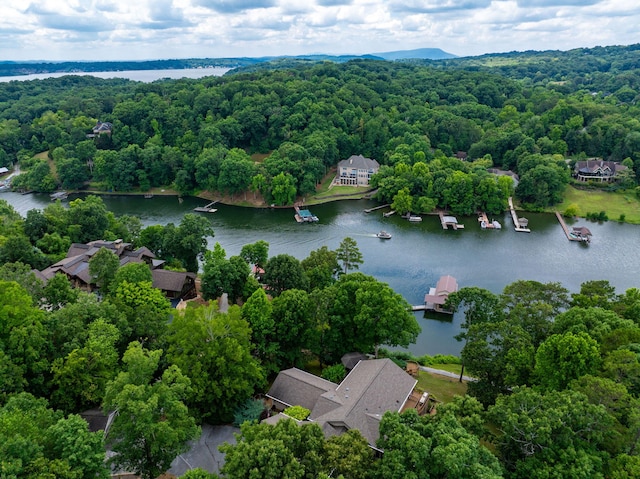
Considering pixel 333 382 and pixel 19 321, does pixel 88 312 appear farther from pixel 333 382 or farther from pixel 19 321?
pixel 333 382

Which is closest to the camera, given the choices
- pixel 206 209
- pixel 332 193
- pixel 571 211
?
pixel 571 211

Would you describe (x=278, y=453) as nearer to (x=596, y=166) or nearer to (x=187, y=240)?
(x=187, y=240)

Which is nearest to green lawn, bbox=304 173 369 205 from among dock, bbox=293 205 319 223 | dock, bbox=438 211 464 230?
dock, bbox=293 205 319 223

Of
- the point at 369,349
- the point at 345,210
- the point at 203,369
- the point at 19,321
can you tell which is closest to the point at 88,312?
the point at 19,321

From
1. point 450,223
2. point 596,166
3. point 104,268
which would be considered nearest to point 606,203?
point 596,166

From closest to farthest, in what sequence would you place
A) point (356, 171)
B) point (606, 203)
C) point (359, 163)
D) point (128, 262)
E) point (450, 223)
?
1. point (128, 262)
2. point (450, 223)
3. point (606, 203)
4. point (356, 171)
5. point (359, 163)

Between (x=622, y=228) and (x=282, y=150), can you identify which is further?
(x=282, y=150)

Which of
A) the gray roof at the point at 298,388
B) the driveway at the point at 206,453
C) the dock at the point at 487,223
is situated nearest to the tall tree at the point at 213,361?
the driveway at the point at 206,453

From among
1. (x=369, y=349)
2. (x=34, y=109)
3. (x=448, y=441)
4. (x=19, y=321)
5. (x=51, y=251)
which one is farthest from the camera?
(x=34, y=109)
